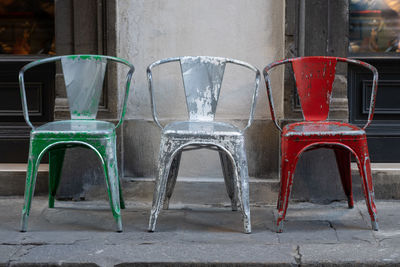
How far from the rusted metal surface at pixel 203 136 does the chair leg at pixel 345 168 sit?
2.45 ft

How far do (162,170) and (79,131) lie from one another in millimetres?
547

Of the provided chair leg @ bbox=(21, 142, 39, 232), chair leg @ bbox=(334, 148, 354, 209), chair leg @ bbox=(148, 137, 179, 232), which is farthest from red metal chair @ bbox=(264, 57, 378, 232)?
chair leg @ bbox=(21, 142, 39, 232)

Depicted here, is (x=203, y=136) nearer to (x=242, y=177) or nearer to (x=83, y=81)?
(x=242, y=177)

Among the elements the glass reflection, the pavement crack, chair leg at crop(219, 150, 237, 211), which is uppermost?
the glass reflection

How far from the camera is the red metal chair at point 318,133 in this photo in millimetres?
3428

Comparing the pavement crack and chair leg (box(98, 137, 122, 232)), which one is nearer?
the pavement crack

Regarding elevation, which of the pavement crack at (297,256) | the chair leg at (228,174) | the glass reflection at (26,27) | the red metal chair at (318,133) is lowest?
the pavement crack at (297,256)

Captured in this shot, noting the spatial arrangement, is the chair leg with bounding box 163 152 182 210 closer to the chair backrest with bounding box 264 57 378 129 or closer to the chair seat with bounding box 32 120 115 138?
the chair seat with bounding box 32 120 115 138

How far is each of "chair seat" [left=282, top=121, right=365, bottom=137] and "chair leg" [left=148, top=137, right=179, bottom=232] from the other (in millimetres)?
698

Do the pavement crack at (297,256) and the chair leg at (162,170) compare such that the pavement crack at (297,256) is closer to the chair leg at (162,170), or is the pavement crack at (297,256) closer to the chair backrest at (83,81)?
the chair leg at (162,170)

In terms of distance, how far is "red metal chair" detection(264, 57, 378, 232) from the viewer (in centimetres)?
343

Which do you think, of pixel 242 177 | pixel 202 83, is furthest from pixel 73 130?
pixel 242 177

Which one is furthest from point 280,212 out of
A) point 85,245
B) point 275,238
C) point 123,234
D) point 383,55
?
point 383,55

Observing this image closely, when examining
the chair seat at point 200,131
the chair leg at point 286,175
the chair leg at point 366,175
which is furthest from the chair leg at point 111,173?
the chair leg at point 366,175
